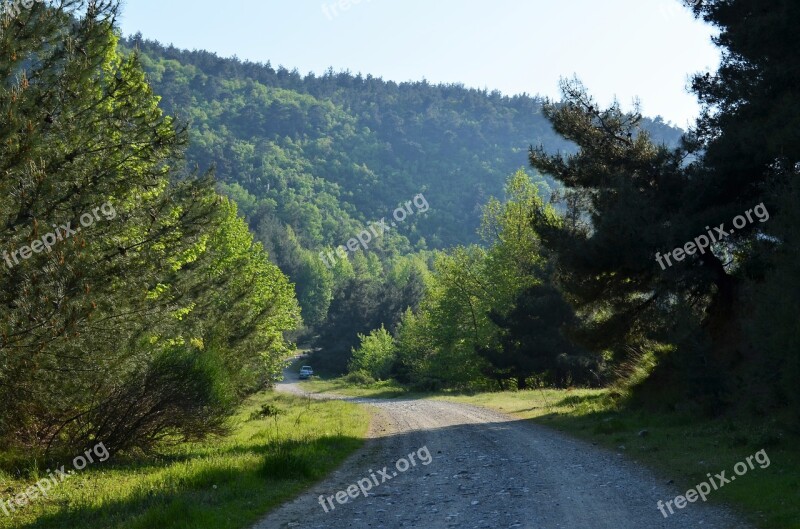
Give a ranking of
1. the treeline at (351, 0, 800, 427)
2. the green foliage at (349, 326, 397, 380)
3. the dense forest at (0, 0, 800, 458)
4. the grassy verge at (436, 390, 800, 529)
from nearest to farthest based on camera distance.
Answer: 1. the grassy verge at (436, 390, 800, 529)
2. the dense forest at (0, 0, 800, 458)
3. the treeline at (351, 0, 800, 427)
4. the green foliage at (349, 326, 397, 380)

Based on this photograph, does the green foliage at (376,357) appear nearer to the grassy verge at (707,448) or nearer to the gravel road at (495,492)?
the grassy verge at (707,448)

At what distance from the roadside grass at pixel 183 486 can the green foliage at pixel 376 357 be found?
59.6 metres

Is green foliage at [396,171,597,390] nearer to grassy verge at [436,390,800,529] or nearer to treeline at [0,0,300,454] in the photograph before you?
grassy verge at [436,390,800,529]

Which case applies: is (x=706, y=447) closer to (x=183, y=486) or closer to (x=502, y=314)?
(x=183, y=486)

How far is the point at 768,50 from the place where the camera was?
1648 centimetres

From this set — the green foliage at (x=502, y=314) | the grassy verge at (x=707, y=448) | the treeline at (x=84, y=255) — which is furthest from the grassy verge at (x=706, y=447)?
the green foliage at (x=502, y=314)

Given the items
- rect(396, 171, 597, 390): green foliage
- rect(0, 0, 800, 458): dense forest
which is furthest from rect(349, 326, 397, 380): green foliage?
rect(0, 0, 800, 458): dense forest

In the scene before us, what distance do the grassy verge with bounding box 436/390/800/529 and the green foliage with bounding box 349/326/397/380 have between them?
5430 centimetres

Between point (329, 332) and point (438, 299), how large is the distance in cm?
5282

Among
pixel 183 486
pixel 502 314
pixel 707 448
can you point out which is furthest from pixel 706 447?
pixel 502 314

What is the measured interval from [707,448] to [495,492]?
5438 millimetres

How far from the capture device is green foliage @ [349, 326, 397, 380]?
255 ft

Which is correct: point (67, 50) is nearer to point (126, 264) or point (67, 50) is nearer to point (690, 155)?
point (126, 264)

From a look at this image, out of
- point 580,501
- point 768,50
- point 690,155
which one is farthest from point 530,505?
point 690,155
